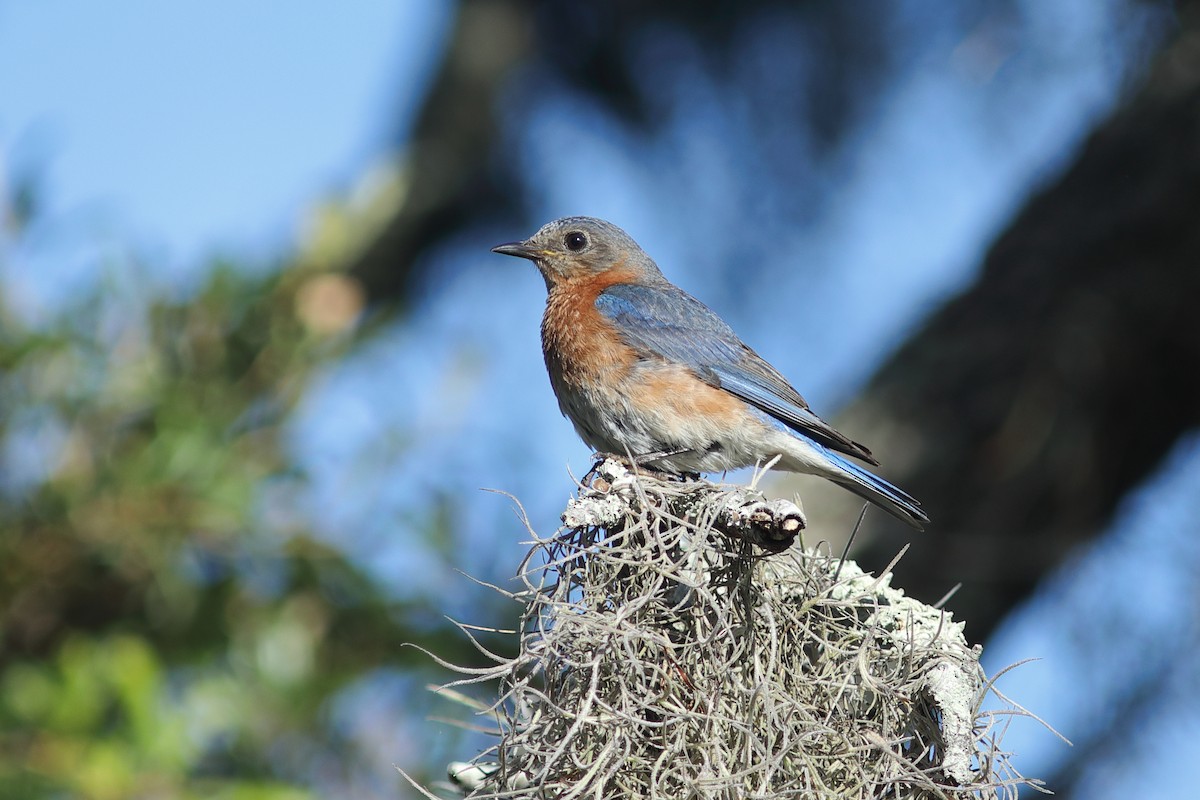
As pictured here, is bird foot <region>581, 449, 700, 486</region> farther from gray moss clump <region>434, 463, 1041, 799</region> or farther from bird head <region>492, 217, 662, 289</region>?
bird head <region>492, 217, 662, 289</region>

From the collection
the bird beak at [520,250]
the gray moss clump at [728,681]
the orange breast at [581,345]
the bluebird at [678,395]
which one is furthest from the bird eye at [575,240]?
the gray moss clump at [728,681]

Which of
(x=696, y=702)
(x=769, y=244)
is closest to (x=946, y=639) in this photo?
(x=696, y=702)

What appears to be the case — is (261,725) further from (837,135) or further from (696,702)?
(837,135)

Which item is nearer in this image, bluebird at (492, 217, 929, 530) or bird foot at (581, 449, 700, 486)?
bird foot at (581, 449, 700, 486)

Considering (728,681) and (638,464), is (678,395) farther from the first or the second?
(728,681)

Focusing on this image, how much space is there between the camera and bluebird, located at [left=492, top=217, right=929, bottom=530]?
15.0 feet

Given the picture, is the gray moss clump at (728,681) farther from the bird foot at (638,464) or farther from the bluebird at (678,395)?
the bluebird at (678,395)

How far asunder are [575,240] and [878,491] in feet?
6.04

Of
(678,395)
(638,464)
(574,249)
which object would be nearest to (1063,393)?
(678,395)

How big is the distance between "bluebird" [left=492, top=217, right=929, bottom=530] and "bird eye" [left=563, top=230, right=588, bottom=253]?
0.40 metres

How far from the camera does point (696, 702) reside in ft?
9.16

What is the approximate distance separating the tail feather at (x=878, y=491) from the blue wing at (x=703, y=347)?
8 centimetres

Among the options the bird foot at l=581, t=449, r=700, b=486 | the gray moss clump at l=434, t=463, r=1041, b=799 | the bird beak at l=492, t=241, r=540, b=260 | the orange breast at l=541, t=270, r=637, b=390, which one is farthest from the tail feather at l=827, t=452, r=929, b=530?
the bird beak at l=492, t=241, r=540, b=260

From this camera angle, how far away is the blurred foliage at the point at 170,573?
399 cm
